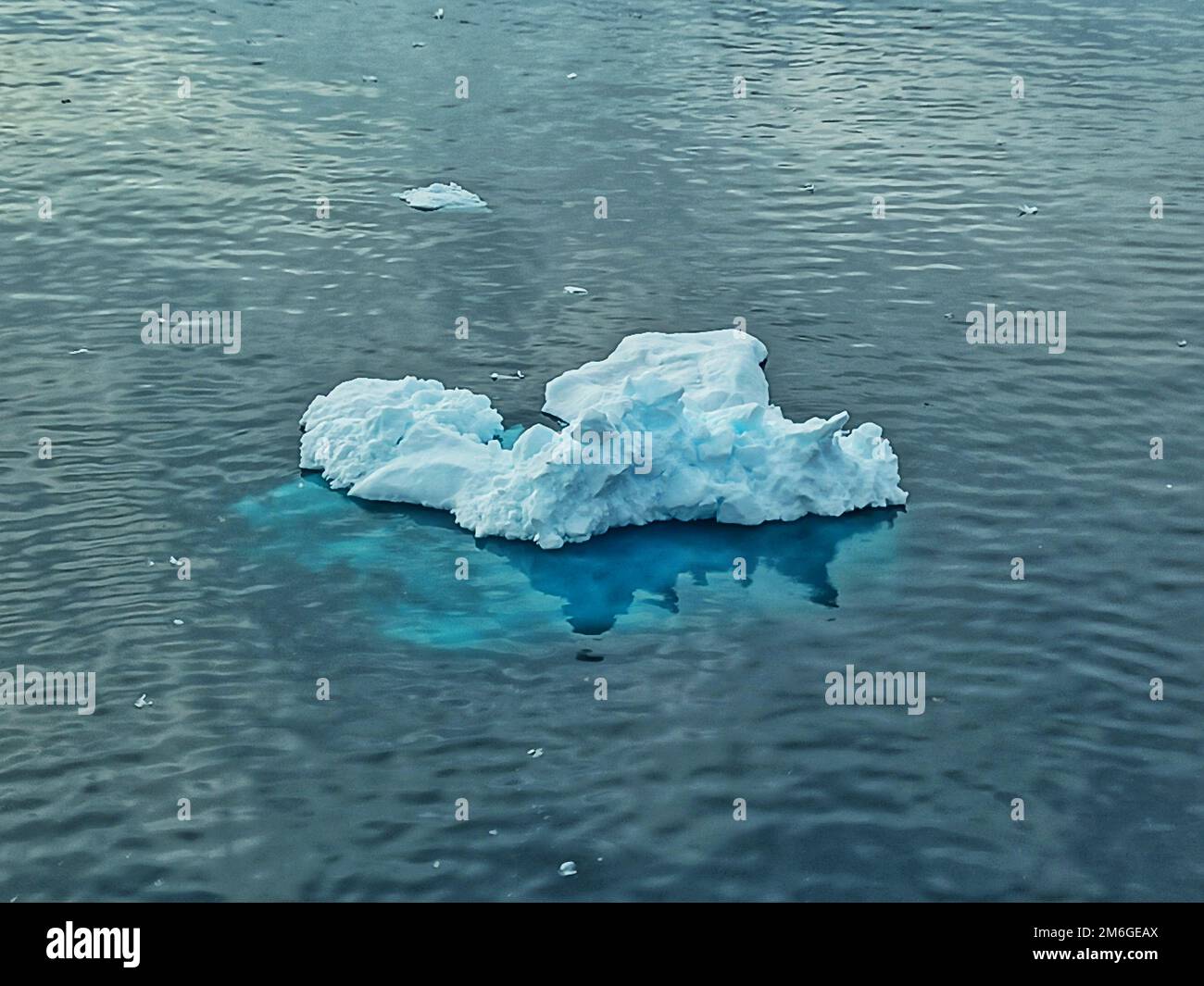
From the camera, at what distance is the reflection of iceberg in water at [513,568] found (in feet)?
79.4

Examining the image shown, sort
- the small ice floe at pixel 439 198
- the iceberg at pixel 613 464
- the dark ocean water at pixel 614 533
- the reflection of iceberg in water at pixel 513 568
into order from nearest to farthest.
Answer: the dark ocean water at pixel 614 533 → the reflection of iceberg in water at pixel 513 568 → the iceberg at pixel 613 464 → the small ice floe at pixel 439 198

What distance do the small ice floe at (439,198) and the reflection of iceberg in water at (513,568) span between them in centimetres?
1417

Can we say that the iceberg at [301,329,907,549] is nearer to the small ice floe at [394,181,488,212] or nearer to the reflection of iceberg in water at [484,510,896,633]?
the reflection of iceberg in water at [484,510,896,633]

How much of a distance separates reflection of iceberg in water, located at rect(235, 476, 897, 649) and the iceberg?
0.99 ft

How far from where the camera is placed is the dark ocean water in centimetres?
1989

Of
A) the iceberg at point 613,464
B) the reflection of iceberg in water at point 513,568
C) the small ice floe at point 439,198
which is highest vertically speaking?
the small ice floe at point 439,198

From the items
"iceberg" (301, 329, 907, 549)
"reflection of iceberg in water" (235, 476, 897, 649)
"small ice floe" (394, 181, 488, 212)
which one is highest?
"small ice floe" (394, 181, 488, 212)

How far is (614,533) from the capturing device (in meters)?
26.5

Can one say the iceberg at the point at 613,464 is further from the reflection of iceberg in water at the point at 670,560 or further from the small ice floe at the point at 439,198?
the small ice floe at the point at 439,198

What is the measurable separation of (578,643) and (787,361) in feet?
35.5

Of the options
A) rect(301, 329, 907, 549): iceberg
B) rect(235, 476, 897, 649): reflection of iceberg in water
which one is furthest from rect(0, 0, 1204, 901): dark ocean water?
rect(301, 329, 907, 549): iceberg

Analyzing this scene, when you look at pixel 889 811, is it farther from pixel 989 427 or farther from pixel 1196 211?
pixel 1196 211

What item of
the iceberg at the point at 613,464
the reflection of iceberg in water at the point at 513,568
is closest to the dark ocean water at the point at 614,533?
the reflection of iceberg in water at the point at 513,568

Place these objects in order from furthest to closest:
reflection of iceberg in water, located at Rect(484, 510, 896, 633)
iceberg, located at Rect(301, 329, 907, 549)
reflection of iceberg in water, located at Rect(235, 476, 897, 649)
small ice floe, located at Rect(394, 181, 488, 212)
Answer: small ice floe, located at Rect(394, 181, 488, 212) → iceberg, located at Rect(301, 329, 907, 549) → reflection of iceberg in water, located at Rect(484, 510, 896, 633) → reflection of iceberg in water, located at Rect(235, 476, 897, 649)
